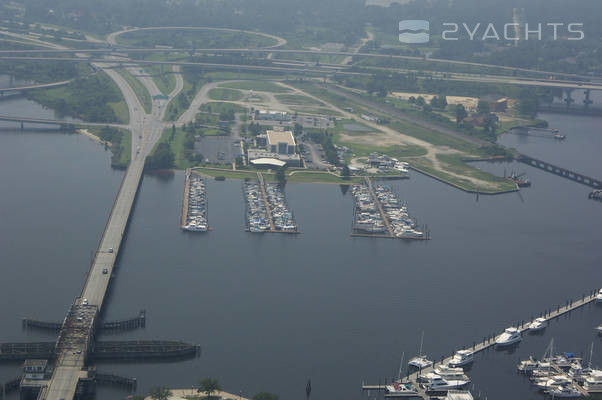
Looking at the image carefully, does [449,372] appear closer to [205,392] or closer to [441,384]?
[441,384]

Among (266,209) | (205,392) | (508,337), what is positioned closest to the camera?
(205,392)

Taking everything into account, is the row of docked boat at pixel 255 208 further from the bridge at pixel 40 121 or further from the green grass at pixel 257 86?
the green grass at pixel 257 86

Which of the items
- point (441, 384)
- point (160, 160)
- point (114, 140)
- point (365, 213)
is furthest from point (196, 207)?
point (441, 384)

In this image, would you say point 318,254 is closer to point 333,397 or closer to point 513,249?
point 513,249

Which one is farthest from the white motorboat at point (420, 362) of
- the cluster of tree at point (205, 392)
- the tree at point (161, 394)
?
the tree at point (161, 394)

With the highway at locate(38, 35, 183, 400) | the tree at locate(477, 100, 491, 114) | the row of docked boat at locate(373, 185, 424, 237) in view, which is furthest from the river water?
the tree at locate(477, 100, 491, 114)
